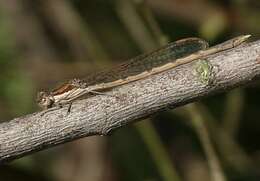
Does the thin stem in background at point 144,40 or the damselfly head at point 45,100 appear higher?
the thin stem in background at point 144,40

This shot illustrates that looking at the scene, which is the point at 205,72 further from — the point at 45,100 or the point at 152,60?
the point at 45,100

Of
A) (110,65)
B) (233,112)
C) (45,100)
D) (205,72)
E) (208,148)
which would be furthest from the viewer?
(110,65)

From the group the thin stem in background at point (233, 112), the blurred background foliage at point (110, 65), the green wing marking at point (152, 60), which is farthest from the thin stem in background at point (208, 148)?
the thin stem in background at point (233, 112)

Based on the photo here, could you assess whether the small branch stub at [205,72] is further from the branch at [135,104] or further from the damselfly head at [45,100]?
the damselfly head at [45,100]

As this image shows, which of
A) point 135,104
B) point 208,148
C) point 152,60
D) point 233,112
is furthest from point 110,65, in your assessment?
point 135,104

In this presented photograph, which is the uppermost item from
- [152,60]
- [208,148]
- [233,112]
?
[233,112]

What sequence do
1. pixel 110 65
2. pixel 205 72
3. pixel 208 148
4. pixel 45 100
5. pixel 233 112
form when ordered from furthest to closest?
pixel 110 65
pixel 233 112
pixel 208 148
pixel 45 100
pixel 205 72
